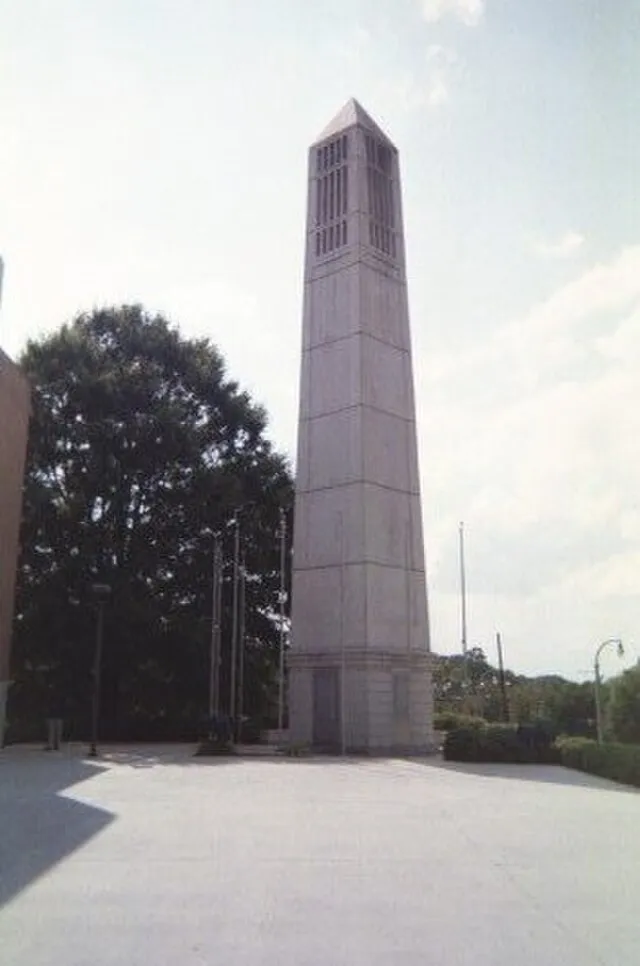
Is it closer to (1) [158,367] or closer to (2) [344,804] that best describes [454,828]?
(2) [344,804]

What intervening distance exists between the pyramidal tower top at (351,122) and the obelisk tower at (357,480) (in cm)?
8

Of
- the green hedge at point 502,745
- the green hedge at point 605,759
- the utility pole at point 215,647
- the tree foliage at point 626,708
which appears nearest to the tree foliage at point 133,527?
the utility pole at point 215,647

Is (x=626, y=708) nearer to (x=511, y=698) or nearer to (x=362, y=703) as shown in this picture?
(x=362, y=703)

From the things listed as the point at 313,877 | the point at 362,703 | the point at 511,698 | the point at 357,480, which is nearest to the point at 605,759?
the point at 362,703

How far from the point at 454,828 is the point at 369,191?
89.8ft

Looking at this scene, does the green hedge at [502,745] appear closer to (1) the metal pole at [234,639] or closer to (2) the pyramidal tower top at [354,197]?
(1) the metal pole at [234,639]

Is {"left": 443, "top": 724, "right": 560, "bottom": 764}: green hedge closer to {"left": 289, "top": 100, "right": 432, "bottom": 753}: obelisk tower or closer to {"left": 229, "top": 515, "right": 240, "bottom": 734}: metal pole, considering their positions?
{"left": 289, "top": 100, "right": 432, "bottom": 753}: obelisk tower

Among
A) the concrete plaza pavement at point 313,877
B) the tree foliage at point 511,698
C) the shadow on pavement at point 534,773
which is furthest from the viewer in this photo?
the tree foliage at point 511,698

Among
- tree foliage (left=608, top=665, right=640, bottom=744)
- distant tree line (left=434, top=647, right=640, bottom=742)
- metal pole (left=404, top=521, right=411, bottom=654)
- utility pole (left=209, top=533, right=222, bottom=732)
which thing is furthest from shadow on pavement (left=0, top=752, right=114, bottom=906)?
tree foliage (left=608, top=665, right=640, bottom=744)

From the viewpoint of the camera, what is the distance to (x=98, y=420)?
38188mm

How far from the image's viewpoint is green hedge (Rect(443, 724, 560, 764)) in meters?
25.9

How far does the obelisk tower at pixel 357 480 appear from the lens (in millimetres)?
29906

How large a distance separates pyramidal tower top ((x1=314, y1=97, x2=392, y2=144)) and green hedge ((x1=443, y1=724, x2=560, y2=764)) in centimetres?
2266

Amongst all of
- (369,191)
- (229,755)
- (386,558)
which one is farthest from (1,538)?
(369,191)
